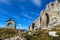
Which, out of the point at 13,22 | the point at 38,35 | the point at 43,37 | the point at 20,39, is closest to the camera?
the point at 20,39

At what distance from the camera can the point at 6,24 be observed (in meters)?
72.3

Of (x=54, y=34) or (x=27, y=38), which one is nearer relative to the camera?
(x=27, y=38)

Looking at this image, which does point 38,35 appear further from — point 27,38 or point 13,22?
point 13,22

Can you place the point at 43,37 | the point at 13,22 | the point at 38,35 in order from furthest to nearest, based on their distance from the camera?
the point at 13,22
the point at 38,35
the point at 43,37

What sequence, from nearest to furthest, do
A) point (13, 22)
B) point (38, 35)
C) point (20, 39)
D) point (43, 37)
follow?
point (20, 39) → point (43, 37) → point (38, 35) → point (13, 22)

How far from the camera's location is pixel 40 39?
36.3 metres

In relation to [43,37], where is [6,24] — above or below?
above

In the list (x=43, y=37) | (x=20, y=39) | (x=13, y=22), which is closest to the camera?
(x=20, y=39)

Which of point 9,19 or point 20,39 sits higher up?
point 9,19

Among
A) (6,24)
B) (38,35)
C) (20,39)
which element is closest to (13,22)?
(6,24)

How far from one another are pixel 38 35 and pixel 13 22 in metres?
32.7

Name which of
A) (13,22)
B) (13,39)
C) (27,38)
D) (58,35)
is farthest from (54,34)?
(13,22)

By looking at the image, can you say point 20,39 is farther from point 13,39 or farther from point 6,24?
point 6,24

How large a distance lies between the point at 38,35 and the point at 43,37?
284 centimetres
